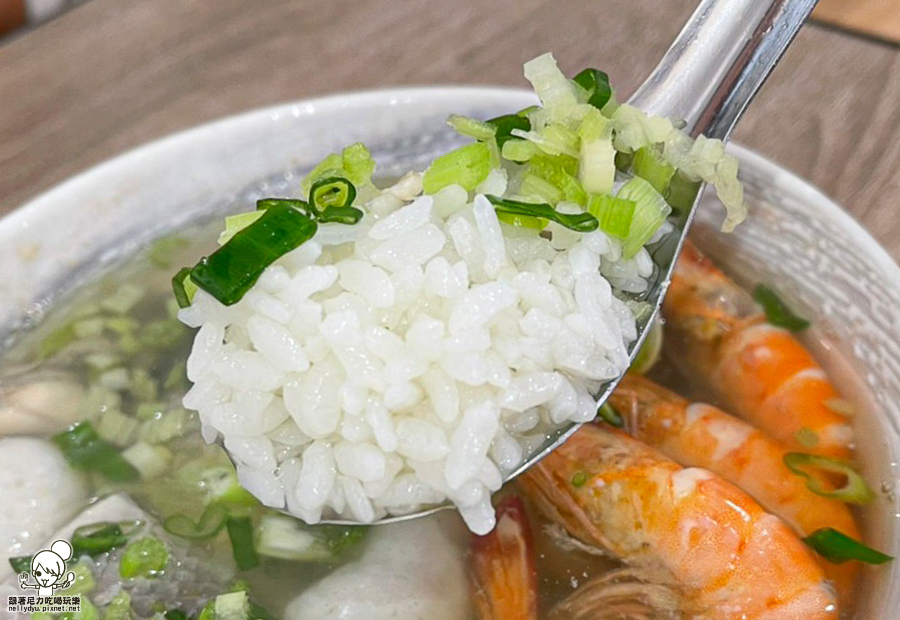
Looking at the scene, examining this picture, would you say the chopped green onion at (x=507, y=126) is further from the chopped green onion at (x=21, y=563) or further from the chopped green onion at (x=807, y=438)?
the chopped green onion at (x=21, y=563)

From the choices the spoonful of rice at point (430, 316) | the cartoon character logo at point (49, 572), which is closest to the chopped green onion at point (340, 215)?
the spoonful of rice at point (430, 316)

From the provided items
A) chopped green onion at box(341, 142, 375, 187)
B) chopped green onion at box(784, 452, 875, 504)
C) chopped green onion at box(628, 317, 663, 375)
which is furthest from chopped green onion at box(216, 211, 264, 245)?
chopped green onion at box(784, 452, 875, 504)

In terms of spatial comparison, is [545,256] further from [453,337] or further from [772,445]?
[772,445]

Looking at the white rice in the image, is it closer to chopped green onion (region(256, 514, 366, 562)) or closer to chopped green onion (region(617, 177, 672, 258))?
chopped green onion (region(617, 177, 672, 258))

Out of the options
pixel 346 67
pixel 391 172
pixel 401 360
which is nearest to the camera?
pixel 401 360

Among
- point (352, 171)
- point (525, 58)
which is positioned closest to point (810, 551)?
point (352, 171)

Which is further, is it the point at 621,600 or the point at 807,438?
the point at 807,438

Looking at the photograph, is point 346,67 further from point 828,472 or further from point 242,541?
point 828,472

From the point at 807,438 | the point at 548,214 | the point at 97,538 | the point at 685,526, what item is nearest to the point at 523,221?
the point at 548,214
